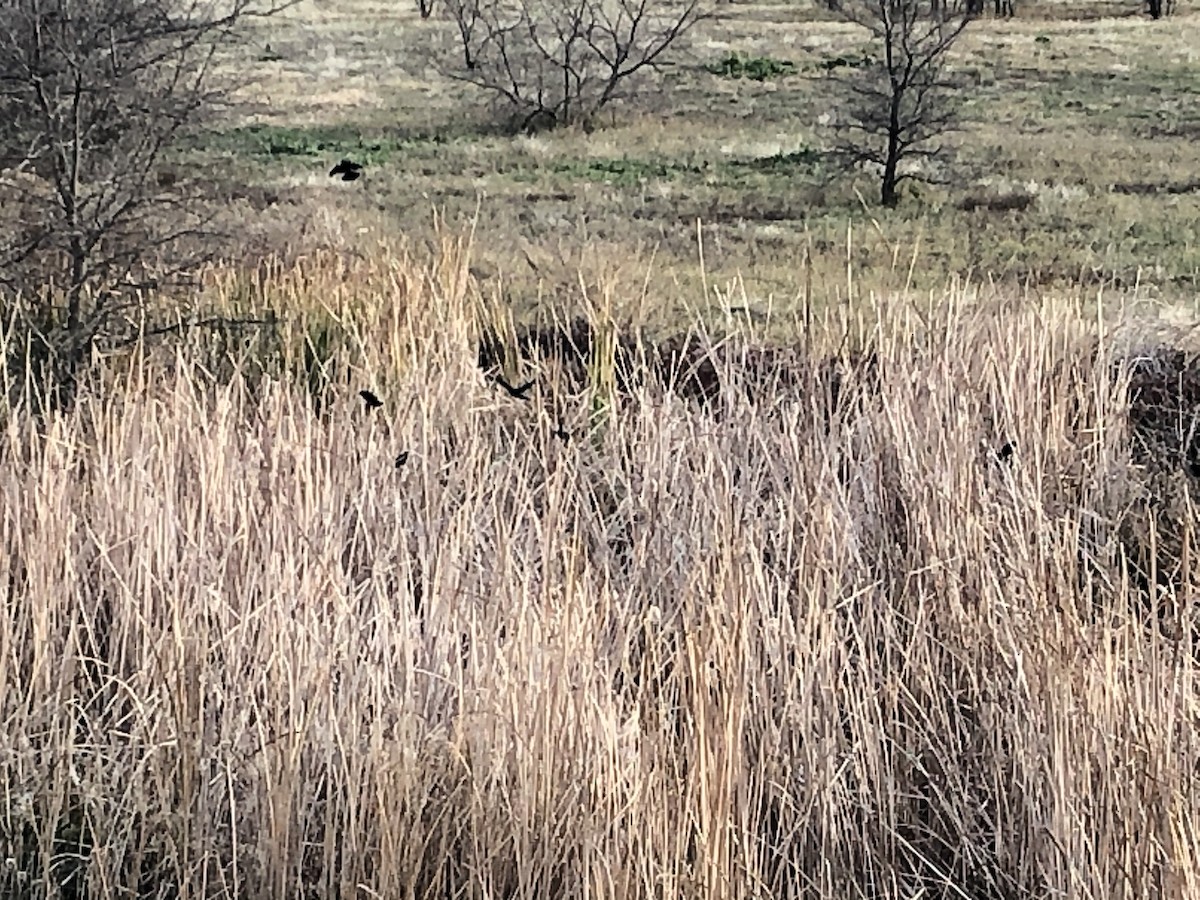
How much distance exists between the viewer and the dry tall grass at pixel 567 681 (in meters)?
2.25

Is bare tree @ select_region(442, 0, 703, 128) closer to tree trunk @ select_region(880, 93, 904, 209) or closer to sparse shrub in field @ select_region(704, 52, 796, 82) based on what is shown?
sparse shrub in field @ select_region(704, 52, 796, 82)

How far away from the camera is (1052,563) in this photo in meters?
2.84

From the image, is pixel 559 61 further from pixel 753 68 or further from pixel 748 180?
pixel 748 180

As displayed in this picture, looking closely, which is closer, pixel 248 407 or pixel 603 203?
pixel 248 407

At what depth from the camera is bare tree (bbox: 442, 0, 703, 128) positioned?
17.2 meters

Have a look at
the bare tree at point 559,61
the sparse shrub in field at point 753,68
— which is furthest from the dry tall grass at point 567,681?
the sparse shrub in field at point 753,68

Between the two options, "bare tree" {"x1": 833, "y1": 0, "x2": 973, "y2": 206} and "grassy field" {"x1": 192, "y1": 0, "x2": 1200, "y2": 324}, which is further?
"bare tree" {"x1": 833, "y1": 0, "x2": 973, "y2": 206}

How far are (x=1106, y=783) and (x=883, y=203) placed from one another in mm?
9770

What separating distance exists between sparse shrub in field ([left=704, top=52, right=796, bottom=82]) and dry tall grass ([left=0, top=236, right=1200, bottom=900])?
18726 mm

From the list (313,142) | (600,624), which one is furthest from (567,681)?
(313,142)

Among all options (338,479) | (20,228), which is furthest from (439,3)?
(338,479)

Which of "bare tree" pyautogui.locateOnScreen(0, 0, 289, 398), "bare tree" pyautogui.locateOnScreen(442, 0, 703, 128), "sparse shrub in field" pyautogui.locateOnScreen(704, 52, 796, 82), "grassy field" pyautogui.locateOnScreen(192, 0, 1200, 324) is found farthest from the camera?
"sparse shrub in field" pyautogui.locateOnScreen(704, 52, 796, 82)

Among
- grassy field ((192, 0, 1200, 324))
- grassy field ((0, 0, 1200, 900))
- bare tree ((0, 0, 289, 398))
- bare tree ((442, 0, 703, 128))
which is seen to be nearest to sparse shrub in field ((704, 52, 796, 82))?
grassy field ((192, 0, 1200, 324))

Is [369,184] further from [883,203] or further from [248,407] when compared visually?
[248,407]
